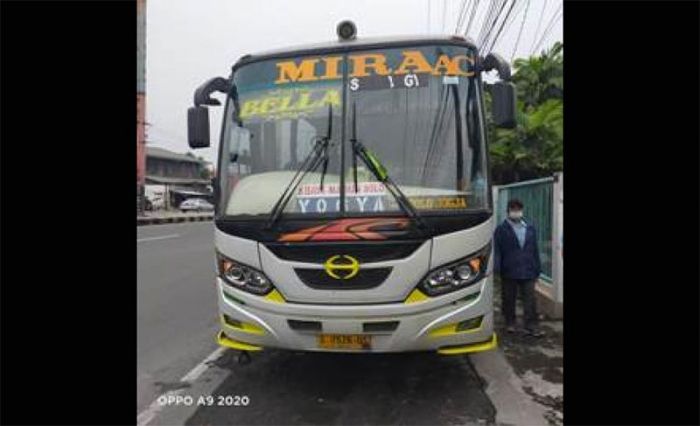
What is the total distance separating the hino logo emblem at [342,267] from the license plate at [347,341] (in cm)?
38

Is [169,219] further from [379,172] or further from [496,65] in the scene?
[496,65]

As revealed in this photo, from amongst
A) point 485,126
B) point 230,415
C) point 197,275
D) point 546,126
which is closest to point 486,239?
point 485,126

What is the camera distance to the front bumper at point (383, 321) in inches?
143

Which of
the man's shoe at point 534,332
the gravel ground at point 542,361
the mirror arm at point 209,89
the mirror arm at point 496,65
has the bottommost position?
the gravel ground at point 542,361

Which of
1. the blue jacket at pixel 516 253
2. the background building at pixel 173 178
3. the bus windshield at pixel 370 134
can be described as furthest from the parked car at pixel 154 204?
the bus windshield at pixel 370 134

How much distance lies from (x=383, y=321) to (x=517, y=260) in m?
2.34

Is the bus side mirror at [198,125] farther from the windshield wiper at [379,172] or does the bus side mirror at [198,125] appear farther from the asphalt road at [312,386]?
the asphalt road at [312,386]

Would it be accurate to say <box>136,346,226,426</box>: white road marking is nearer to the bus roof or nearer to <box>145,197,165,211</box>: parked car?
the bus roof

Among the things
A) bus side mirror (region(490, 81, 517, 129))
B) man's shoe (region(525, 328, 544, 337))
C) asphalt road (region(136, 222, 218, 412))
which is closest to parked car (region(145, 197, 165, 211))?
asphalt road (region(136, 222, 218, 412))

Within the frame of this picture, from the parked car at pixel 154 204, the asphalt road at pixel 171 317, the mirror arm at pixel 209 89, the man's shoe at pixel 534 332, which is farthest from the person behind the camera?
the parked car at pixel 154 204

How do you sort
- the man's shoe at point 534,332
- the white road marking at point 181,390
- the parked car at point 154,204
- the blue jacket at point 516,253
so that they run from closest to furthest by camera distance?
the white road marking at point 181,390 → the blue jacket at point 516,253 → the man's shoe at point 534,332 → the parked car at point 154,204

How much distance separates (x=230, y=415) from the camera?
3.90m

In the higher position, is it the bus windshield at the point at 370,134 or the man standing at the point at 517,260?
the bus windshield at the point at 370,134
